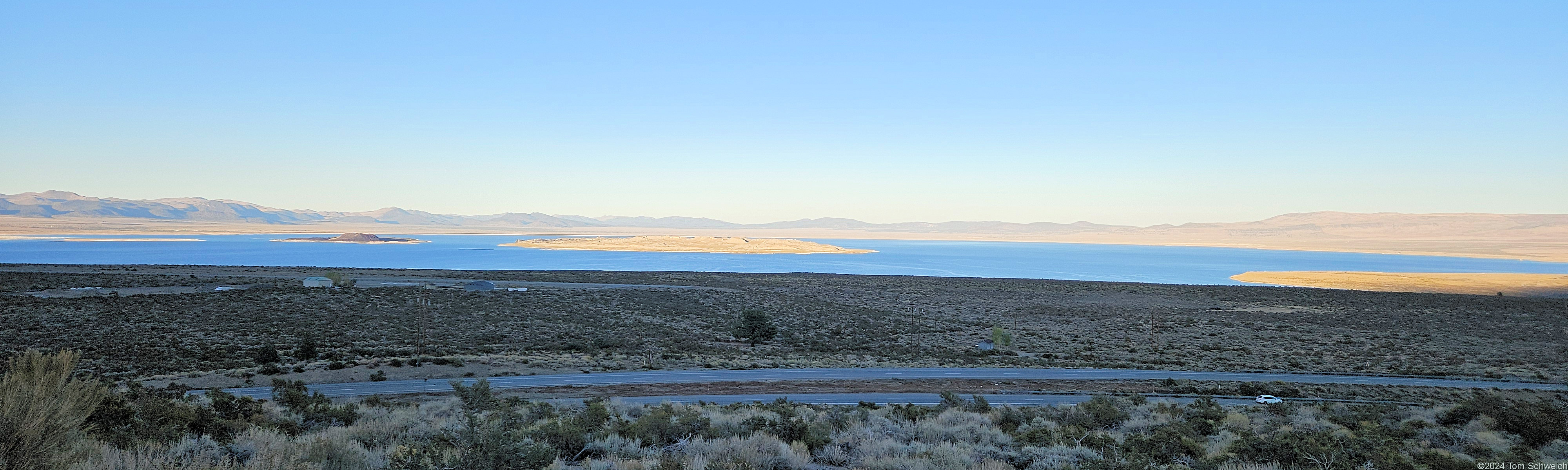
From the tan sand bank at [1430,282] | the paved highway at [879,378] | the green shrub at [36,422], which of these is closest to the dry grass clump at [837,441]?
the green shrub at [36,422]

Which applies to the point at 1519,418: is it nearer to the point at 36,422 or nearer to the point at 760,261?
the point at 36,422

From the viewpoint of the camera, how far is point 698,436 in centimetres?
934

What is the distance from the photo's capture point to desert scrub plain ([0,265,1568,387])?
26703mm

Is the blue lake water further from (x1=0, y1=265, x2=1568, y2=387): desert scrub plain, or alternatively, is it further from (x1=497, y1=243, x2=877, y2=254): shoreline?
(x1=0, y1=265, x2=1568, y2=387): desert scrub plain

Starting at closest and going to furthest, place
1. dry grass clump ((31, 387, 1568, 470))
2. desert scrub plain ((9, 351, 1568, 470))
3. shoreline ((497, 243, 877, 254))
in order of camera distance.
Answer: desert scrub plain ((9, 351, 1568, 470)) < dry grass clump ((31, 387, 1568, 470)) < shoreline ((497, 243, 877, 254))

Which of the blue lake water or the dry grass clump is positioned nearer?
the dry grass clump

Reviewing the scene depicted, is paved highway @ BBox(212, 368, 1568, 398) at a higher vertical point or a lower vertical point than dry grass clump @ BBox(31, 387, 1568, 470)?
lower

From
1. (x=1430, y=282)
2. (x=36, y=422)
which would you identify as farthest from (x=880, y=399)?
(x=1430, y=282)

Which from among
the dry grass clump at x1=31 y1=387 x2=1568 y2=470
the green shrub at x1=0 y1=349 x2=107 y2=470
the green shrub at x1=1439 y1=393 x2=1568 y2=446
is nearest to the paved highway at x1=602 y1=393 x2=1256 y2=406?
the dry grass clump at x1=31 y1=387 x2=1568 y2=470

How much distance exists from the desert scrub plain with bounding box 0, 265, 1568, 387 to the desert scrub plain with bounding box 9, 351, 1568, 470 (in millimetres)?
12685

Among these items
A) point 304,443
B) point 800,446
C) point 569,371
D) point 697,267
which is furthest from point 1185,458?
point 697,267

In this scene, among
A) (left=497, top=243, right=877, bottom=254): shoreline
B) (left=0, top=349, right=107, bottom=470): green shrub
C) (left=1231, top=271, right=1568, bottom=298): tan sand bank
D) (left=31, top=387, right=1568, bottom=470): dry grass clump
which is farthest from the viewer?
(left=497, top=243, right=877, bottom=254): shoreline

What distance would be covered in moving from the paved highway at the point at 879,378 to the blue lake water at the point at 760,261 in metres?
76.4

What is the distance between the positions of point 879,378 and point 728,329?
64.7ft
